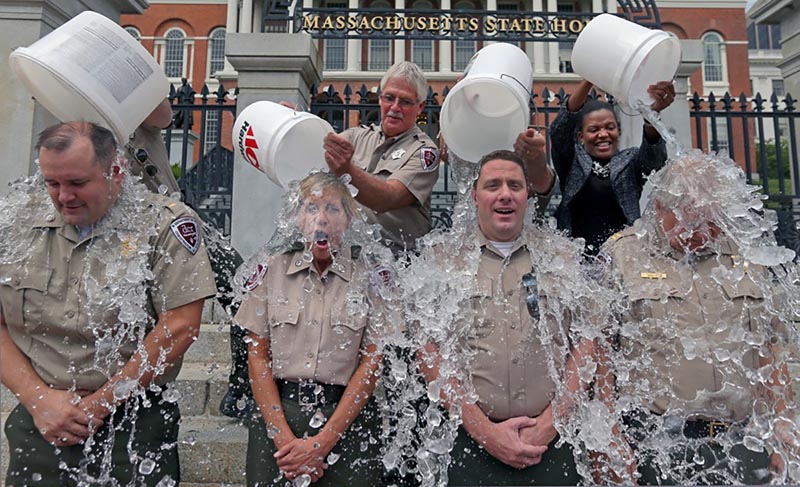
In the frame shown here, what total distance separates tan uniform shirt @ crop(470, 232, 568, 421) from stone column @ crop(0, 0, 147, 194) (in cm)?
492

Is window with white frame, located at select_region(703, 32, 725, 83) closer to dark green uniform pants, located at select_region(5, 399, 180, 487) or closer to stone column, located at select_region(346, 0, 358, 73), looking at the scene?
stone column, located at select_region(346, 0, 358, 73)

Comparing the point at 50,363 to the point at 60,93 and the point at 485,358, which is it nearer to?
the point at 60,93

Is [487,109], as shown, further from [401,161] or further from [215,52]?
[215,52]

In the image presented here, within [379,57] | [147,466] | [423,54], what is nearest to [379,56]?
[379,57]

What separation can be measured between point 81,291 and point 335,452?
1.25 m

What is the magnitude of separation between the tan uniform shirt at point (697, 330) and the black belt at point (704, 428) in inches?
1.1

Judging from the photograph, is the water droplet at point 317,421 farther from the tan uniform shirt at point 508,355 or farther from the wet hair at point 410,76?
the wet hair at point 410,76

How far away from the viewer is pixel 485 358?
7.73 feet

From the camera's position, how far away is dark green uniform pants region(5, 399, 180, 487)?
224 centimetres

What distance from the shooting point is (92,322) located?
7.48 feet

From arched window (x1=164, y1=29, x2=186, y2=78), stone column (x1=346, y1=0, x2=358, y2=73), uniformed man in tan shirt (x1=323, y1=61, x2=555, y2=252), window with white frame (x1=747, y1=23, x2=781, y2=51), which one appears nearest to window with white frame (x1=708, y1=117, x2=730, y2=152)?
uniformed man in tan shirt (x1=323, y1=61, x2=555, y2=252)

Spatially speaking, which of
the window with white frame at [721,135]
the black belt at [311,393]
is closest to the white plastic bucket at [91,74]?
the black belt at [311,393]

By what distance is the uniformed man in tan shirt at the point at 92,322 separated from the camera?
7.36 ft

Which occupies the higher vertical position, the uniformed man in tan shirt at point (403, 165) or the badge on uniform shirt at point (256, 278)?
the uniformed man in tan shirt at point (403, 165)
